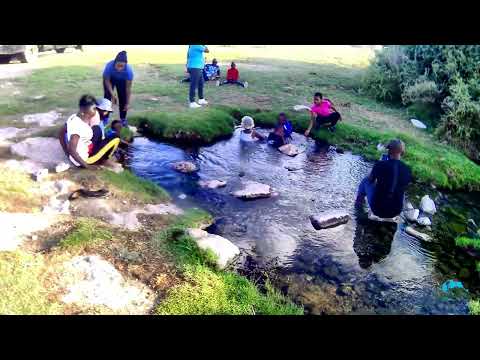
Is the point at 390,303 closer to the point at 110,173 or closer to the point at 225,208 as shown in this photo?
the point at 225,208

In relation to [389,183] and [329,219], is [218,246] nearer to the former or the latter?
[329,219]

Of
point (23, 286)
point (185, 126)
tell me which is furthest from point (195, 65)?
point (23, 286)

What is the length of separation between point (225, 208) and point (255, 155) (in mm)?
3150

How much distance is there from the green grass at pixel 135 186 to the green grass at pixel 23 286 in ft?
8.22

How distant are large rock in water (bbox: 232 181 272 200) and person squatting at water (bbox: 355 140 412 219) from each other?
210 centimetres

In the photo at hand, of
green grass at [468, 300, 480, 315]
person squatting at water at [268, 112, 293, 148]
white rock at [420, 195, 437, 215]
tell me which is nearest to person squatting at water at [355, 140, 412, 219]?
white rock at [420, 195, 437, 215]

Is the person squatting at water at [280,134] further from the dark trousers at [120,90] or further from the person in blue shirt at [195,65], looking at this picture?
the dark trousers at [120,90]

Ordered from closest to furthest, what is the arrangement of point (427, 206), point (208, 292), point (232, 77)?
1. point (208, 292)
2. point (427, 206)
3. point (232, 77)

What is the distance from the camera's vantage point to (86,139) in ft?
25.8

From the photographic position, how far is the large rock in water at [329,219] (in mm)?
7637

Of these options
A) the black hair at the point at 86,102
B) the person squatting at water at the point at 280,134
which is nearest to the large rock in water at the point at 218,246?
the black hair at the point at 86,102

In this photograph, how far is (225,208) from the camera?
314 inches

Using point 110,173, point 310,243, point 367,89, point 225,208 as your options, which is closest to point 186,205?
point 225,208

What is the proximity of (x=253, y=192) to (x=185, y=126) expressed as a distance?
3.83 m
